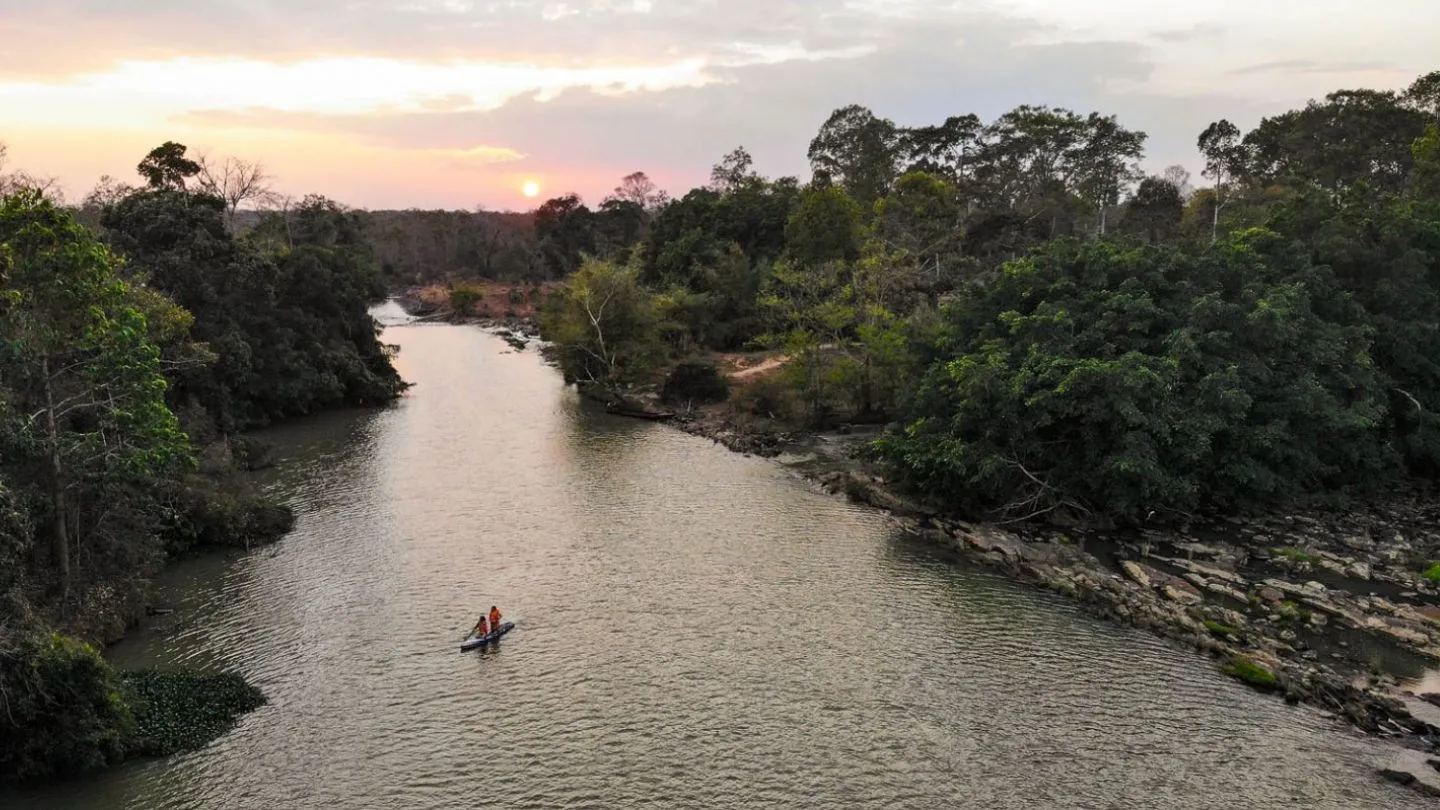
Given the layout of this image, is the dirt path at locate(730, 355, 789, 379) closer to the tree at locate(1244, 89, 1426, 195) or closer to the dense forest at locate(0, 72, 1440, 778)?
the dense forest at locate(0, 72, 1440, 778)

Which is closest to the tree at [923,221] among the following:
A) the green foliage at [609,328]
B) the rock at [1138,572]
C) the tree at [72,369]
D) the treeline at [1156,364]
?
the treeline at [1156,364]

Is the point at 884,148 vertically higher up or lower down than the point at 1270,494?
higher up

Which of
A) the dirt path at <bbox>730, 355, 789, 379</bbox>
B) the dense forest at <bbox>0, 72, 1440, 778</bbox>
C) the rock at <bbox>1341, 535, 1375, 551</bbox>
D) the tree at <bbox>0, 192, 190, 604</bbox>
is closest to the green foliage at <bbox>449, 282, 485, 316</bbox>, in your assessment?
the dense forest at <bbox>0, 72, 1440, 778</bbox>

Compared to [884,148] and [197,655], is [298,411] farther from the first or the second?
[884,148]

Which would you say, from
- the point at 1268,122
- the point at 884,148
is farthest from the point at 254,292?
the point at 1268,122

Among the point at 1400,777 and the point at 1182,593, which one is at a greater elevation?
the point at 1182,593

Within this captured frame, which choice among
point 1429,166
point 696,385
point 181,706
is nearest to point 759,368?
point 696,385

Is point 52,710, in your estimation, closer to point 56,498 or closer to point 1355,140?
point 56,498
